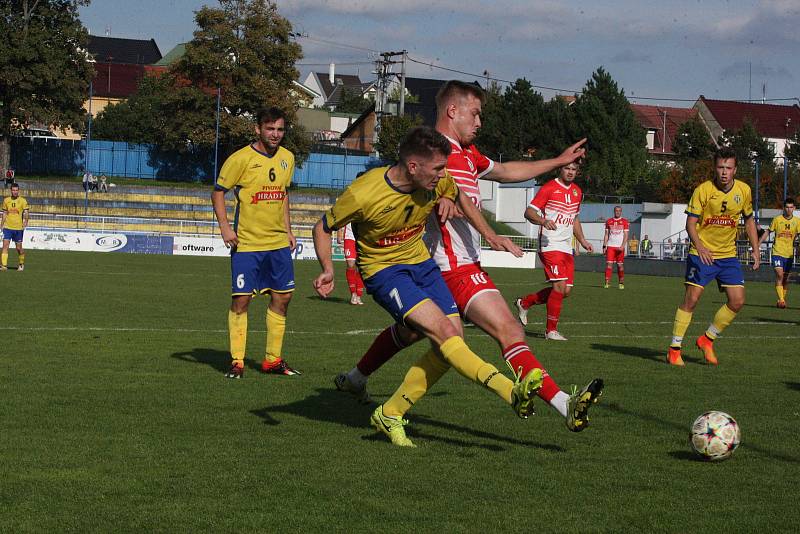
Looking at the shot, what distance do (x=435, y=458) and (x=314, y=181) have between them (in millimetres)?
64142

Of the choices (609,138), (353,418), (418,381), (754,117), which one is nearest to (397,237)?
(418,381)

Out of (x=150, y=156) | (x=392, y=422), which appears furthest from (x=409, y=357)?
(x=150, y=156)

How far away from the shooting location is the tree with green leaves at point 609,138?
2896 inches

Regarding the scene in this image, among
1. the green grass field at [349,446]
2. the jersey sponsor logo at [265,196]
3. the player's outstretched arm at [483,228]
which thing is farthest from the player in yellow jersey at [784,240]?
the player's outstretched arm at [483,228]

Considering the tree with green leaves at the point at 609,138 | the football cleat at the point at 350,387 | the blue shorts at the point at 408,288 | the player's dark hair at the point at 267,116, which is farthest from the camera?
the tree with green leaves at the point at 609,138

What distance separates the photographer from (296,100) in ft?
231

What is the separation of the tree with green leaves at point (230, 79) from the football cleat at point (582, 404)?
6007 centimetres

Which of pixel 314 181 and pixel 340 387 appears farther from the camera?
pixel 314 181

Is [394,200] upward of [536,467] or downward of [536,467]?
upward

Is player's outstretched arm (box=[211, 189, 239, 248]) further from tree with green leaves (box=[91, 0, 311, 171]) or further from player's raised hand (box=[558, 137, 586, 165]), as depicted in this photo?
tree with green leaves (box=[91, 0, 311, 171])

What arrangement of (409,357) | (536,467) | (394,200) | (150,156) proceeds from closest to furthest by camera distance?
(536,467)
(394,200)
(409,357)
(150,156)

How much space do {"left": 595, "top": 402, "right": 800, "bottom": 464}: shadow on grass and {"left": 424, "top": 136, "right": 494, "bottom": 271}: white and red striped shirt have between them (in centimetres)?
171

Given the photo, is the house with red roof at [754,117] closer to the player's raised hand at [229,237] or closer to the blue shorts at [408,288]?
the player's raised hand at [229,237]

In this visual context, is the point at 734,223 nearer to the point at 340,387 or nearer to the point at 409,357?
the point at 409,357
